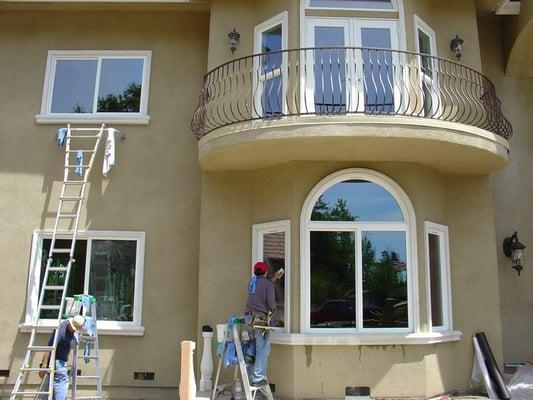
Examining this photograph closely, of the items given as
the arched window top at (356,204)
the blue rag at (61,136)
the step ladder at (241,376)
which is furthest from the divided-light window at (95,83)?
the step ladder at (241,376)

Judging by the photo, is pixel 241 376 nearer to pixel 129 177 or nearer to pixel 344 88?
pixel 129 177

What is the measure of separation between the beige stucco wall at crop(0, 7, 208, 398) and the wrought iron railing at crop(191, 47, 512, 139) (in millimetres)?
1055

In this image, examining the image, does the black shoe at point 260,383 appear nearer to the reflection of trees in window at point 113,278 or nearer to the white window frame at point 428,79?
the reflection of trees in window at point 113,278

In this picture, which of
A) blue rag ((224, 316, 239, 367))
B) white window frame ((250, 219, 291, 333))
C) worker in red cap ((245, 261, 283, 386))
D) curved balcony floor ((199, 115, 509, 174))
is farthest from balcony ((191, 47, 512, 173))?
blue rag ((224, 316, 239, 367))

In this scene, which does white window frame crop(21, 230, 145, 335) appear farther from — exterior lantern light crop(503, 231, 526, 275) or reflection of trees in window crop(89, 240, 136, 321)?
exterior lantern light crop(503, 231, 526, 275)

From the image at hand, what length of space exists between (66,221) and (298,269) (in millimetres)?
4297

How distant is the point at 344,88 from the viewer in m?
8.45

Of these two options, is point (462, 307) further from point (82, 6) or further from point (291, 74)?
point (82, 6)

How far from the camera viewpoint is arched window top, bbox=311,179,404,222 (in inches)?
334

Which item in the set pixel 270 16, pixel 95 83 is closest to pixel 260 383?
pixel 270 16

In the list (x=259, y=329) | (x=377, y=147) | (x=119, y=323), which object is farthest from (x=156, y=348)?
(x=377, y=147)

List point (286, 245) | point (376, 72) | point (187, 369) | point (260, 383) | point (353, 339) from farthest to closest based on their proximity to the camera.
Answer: point (376, 72), point (286, 245), point (353, 339), point (260, 383), point (187, 369)

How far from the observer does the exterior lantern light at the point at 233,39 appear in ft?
30.5

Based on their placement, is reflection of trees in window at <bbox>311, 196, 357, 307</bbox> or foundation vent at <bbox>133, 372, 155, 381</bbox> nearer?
reflection of trees in window at <bbox>311, 196, 357, 307</bbox>
